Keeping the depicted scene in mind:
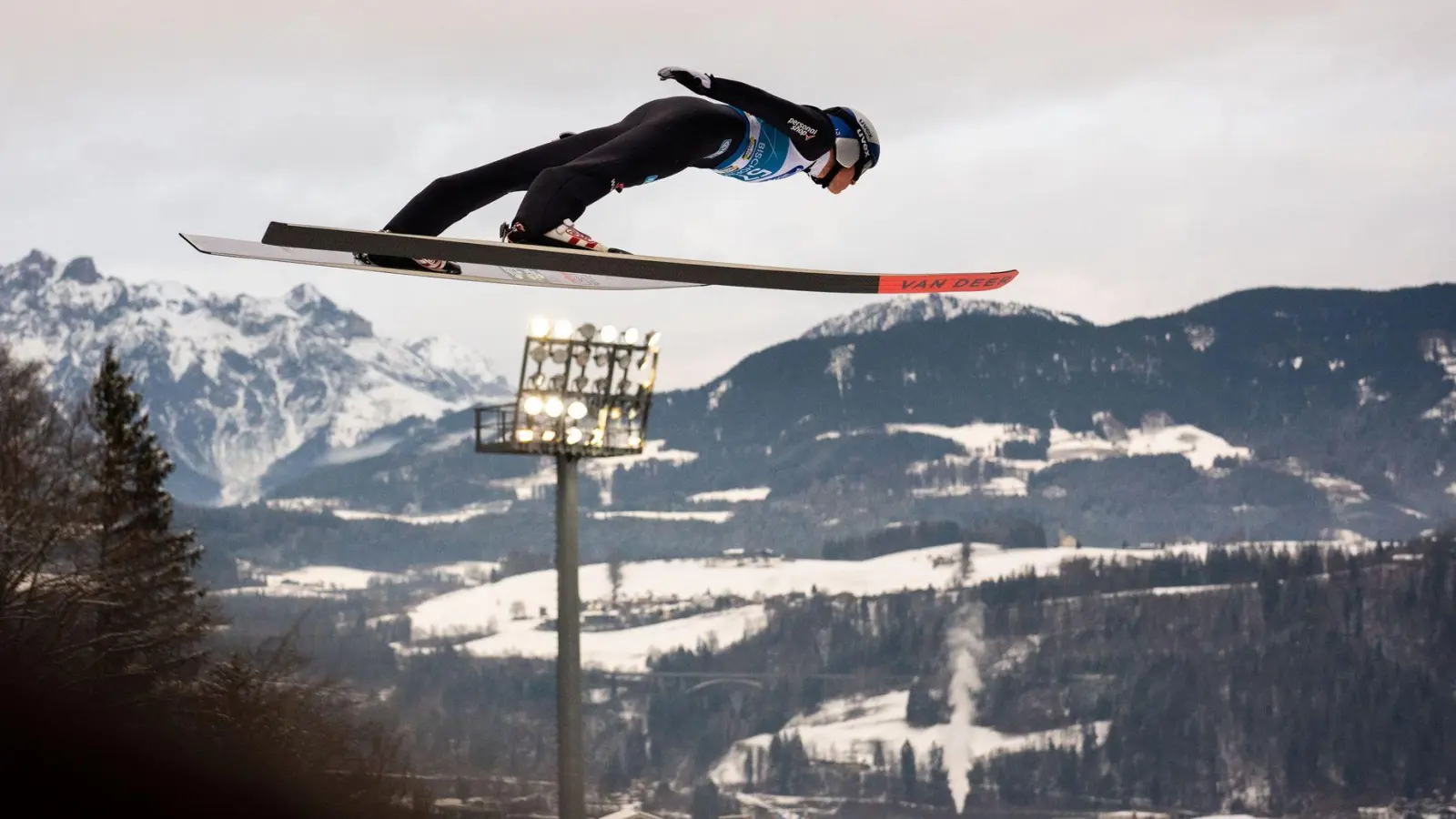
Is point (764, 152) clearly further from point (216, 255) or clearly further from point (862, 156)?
point (216, 255)

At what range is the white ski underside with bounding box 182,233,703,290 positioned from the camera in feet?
30.3

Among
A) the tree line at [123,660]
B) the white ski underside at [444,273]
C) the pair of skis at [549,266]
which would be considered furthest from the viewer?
the white ski underside at [444,273]

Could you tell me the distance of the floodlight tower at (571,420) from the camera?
113 ft

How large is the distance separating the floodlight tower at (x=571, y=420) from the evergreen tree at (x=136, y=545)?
6.74 m

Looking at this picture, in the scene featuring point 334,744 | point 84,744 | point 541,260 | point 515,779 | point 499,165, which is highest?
point 499,165

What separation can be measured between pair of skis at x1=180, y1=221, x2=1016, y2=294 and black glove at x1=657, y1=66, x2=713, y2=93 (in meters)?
0.96

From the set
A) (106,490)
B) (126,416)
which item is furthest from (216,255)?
(126,416)

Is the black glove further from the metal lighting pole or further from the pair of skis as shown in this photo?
the metal lighting pole

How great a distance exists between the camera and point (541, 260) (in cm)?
855

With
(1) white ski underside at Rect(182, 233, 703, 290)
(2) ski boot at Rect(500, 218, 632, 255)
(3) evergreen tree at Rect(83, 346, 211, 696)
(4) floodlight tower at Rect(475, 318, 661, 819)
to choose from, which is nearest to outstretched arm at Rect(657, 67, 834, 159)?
(2) ski boot at Rect(500, 218, 632, 255)

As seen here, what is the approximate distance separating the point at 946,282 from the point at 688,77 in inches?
114

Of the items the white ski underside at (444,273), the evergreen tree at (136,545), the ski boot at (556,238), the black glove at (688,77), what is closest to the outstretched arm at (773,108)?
the black glove at (688,77)

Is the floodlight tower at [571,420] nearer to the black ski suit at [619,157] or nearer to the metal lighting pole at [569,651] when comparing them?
the metal lighting pole at [569,651]

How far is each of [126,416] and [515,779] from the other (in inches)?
5400
